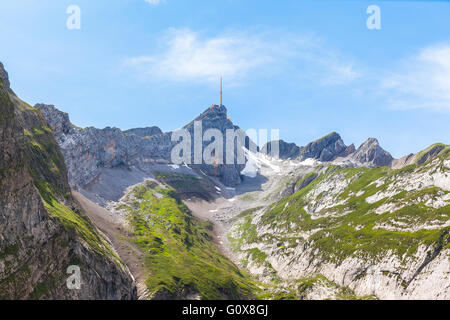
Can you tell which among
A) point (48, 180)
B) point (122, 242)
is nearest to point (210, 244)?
point (122, 242)

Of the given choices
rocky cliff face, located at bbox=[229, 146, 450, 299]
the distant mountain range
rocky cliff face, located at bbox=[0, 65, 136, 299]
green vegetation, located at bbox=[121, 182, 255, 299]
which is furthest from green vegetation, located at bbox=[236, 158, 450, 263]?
rocky cliff face, located at bbox=[0, 65, 136, 299]

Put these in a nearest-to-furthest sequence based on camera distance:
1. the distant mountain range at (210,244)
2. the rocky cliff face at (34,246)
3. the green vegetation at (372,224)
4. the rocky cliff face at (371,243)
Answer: the rocky cliff face at (34,246) → the distant mountain range at (210,244) → the rocky cliff face at (371,243) → the green vegetation at (372,224)

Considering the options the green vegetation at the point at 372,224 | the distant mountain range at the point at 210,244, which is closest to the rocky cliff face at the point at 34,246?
the distant mountain range at the point at 210,244

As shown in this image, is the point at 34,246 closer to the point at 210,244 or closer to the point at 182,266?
the point at 182,266

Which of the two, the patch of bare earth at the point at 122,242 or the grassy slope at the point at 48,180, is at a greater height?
the grassy slope at the point at 48,180

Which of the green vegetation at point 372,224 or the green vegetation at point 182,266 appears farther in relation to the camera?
the green vegetation at point 182,266

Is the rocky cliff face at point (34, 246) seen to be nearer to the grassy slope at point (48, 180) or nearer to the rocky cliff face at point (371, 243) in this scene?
the grassy slope at point (48, 180)

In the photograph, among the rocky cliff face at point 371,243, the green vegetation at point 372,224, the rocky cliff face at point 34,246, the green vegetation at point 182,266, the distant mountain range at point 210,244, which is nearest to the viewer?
the rocky cliff face at point 34,246

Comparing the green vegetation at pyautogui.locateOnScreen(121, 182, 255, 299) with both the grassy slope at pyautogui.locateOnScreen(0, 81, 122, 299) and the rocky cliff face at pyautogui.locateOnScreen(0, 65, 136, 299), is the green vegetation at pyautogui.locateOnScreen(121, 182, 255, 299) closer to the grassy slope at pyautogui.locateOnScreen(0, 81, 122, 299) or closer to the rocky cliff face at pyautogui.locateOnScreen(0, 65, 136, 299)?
the rocky cliff face at pyautogui.locateOnScreen(0, 65, 136, 299)

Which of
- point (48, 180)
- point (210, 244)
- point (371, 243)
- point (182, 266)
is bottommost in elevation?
point (210, 244)

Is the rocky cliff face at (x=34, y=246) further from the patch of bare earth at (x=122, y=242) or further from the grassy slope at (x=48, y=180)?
the patch of bare earth at (x=122, y=242)

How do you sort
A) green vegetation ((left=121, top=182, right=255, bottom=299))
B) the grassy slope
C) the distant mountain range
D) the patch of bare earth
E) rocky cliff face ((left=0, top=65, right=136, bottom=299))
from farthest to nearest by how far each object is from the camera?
1. green vegetation ((left=121, top=182, right=255, bottom=299))
2. the patch of bare earth
3. the grassy slope
4. the distant mountain range
5. rocky cliff face ((left=0, top=65, right=136, bottom=299))
